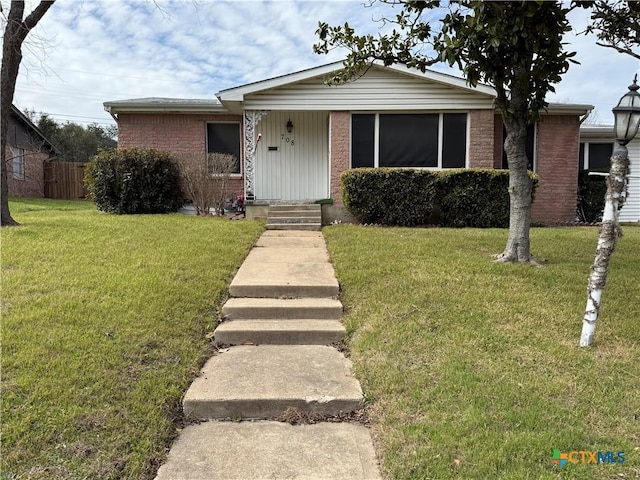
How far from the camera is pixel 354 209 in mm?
10562

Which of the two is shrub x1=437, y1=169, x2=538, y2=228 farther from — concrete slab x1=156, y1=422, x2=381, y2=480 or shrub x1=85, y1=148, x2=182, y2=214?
concrete slab x1=156, y1=422, x2=381, y2=480

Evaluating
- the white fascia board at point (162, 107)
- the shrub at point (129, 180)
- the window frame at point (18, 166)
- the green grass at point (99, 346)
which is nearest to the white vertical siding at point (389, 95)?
the white fascia board at point (162, 107)

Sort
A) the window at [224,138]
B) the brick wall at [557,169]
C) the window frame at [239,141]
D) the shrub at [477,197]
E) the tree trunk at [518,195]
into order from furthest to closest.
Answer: the window at [224,138], the window frame at [239,141], the brick wall at [557,169], the shrub at [477,197], the tree trunk at [518,195]

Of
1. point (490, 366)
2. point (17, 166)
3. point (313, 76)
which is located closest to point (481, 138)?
point (313, 76)

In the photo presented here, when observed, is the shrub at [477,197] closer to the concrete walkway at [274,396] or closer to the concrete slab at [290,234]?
the concrete slab at [290,234]

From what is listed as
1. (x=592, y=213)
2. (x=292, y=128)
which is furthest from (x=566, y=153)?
(x=292, y=128)

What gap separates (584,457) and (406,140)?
988 cm

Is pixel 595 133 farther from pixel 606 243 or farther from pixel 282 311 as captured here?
pixel 282 311

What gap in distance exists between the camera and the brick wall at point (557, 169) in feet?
41.0

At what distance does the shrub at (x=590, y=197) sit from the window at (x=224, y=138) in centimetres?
988

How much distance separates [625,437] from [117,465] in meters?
2.88

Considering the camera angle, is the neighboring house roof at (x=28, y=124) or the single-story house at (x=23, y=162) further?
the neighboring house roof at (x=28, y=124)

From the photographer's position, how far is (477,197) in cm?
1033

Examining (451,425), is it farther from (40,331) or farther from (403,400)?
(40,331)
